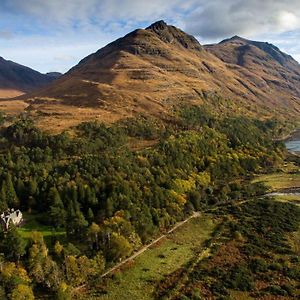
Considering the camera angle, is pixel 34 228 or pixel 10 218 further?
pixel 34 228

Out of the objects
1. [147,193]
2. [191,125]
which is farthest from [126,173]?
[191,125]

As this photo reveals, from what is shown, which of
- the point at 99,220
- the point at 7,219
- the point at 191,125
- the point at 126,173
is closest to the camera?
the point at 7,219

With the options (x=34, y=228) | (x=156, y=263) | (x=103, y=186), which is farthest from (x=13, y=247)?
(x=103, y=186)

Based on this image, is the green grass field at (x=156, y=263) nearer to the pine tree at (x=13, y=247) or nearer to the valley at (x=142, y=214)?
the valley at (x=142, y=214)

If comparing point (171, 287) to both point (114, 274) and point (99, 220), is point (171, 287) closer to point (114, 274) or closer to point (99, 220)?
point (114, 274)

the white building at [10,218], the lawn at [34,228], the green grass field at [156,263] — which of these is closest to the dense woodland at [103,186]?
the lawn at [34,228]

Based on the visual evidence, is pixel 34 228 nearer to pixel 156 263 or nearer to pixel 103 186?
pixel 103 186
